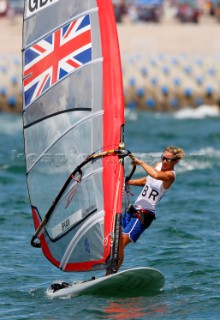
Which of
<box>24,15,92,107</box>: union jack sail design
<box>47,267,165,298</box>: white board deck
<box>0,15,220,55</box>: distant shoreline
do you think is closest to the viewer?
<box>47,267,165,298</box>: white board deck

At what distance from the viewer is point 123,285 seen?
10070mm

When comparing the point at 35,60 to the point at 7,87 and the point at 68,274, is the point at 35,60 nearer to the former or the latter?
the point at 68,274

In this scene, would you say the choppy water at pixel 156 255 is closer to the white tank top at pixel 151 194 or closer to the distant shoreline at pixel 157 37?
the white tank top at pixel 151 194

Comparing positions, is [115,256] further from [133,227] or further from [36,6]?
[36,6]

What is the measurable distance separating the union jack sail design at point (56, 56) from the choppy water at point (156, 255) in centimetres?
218

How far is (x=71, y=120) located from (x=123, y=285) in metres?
1.84

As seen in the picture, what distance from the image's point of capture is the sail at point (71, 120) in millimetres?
10305

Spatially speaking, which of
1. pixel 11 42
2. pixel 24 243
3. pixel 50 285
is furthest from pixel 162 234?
pixel 11 42

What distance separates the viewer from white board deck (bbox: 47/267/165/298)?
391 inches

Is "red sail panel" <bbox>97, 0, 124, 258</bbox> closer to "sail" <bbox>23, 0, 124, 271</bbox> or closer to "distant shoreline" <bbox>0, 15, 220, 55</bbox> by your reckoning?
"sail" <bbox>23, 0, 124, 271</bbox>

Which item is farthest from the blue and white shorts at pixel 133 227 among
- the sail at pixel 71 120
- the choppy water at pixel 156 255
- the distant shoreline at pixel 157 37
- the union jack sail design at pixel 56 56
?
the distant shoreline at pixel 157 37

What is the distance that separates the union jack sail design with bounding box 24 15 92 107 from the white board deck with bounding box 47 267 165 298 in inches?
80.9

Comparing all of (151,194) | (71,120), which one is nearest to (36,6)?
(71,120)

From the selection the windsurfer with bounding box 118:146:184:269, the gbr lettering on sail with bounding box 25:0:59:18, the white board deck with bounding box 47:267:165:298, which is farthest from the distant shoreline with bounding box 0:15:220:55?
the white board deck with bounding box 47:267:165:298
